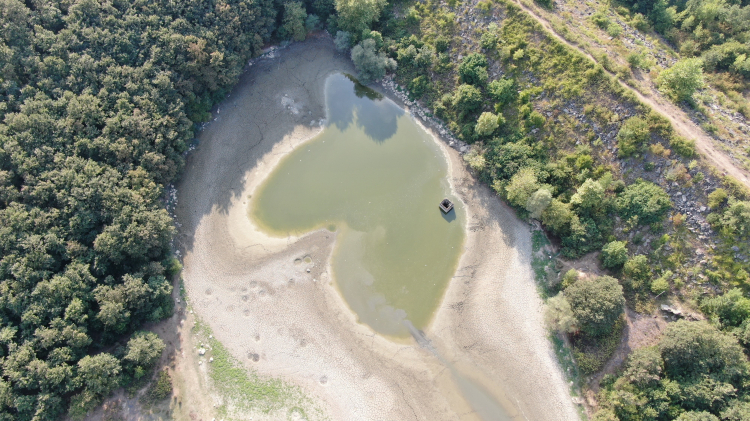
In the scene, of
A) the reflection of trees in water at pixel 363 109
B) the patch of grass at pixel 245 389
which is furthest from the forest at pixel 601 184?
the patch of grass at pixel 245 389

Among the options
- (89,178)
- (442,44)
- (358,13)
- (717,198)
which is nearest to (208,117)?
(89,178)

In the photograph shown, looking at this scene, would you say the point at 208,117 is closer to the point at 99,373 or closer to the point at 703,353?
the point at 99,373

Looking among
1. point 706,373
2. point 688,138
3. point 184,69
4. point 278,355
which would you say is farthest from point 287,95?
point 706,373

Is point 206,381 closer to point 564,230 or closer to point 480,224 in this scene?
point 480,224

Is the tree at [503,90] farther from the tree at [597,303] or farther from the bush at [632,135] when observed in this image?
the tree at [597,303]

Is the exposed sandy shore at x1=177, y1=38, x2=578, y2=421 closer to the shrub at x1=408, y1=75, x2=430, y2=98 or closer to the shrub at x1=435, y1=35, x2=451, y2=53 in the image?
the shrub at x1=408, y1=75, x2=430, y2=98
